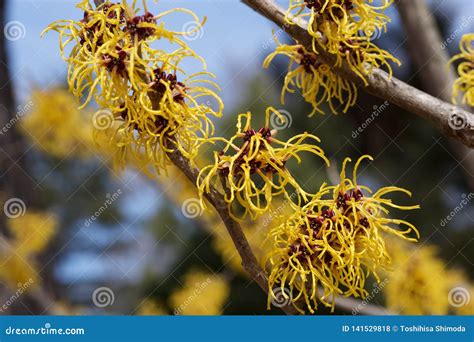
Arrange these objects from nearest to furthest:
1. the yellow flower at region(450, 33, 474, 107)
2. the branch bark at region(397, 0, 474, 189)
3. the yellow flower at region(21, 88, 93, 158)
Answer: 1. the yellow flower at region(450, 33, 474, 107)
2. the branch bark at region(397, 0, 474, 189)
3. the yellow flower at region(21, 88, 93, 158)

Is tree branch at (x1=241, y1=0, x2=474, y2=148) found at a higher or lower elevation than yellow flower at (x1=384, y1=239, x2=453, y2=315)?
higher

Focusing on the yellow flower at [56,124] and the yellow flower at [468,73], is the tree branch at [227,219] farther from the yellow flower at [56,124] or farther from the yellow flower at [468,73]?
the yellow flower at [56,124]

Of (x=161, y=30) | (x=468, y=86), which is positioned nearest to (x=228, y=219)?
(x=161, y=30)

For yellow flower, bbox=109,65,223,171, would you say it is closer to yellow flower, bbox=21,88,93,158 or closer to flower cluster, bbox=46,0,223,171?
flower cluster, bbox=46,0,223,171

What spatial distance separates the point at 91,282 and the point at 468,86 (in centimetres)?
515

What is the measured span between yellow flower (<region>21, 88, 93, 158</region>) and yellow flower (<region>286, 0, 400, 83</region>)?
1.35 metres

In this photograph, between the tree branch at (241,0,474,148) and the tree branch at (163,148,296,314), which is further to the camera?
the tree branch at (241,0,474,148)

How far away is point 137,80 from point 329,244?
45 cm

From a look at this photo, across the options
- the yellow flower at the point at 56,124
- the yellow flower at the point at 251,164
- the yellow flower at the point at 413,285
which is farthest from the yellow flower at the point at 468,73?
A: the yellow flower at the point at 56,124

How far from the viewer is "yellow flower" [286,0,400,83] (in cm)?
116

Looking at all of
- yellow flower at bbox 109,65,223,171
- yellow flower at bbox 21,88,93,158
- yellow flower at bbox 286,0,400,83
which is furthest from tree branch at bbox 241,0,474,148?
yellow flower at bbox 21,88,93,158

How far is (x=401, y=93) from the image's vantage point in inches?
45.7

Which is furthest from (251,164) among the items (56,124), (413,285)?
(56,124)

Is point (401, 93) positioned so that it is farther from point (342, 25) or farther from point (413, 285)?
point (413, 285)
